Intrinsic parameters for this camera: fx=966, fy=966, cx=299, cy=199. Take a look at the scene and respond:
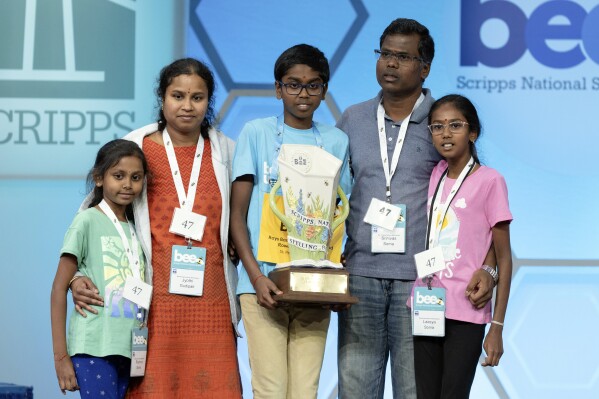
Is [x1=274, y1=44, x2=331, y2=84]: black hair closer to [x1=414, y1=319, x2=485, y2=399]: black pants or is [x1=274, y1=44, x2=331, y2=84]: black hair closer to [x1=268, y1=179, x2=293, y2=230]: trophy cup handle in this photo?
[x1=268, y1=179, x2=293, y2=230]: trophy cup handle

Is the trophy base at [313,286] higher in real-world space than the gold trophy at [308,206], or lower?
lower

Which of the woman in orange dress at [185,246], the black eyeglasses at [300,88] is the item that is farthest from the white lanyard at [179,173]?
the black eyeglasses at [300,88]

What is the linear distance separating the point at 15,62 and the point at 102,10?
43cm

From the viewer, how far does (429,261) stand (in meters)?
2.71

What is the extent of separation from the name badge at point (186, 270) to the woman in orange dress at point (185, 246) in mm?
14

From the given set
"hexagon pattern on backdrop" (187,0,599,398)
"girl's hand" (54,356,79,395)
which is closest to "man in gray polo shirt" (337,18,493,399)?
"girl's hand" (54,356,79,395)

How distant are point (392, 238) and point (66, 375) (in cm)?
99

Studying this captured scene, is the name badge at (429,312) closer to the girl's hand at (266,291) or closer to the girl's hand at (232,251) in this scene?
the girl's hand at (266,291)

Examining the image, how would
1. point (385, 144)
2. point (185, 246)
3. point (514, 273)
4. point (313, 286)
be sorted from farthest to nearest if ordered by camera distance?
point (514, 273) < point (385, 144) < point (185, 246) < point (313, 286)

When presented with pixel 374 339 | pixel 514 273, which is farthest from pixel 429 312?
pixel 514 273

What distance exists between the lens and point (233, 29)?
4.10 metres

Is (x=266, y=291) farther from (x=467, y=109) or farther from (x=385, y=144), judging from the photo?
(x=467, y=109)

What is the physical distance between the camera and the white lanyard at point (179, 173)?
279 cm

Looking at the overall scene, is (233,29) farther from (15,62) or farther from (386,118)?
(386,118)
